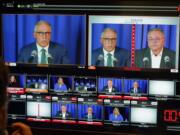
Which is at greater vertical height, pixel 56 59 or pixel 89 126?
pixel 56 59

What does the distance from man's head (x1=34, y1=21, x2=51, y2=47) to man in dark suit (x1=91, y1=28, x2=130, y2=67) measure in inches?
8.7

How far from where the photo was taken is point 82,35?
1.92 metres

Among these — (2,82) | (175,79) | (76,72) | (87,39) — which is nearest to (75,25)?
(87,39)

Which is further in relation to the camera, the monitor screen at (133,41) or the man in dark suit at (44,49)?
the man in dark suit at (44,49)

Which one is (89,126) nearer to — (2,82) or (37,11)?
(37,11)

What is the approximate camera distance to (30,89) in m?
2.01

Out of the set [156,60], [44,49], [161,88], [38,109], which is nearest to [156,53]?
[156,60]

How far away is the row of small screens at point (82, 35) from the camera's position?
1.85 metres

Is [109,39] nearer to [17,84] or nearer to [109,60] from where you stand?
[109,60]

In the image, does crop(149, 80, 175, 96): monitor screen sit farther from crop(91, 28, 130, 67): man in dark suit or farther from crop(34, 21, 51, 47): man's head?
crop(34, 21, 51, 47): man's head

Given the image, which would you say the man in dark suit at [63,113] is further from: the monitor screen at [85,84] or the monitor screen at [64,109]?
the monitor screen at [85,84]

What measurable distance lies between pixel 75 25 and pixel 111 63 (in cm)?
23

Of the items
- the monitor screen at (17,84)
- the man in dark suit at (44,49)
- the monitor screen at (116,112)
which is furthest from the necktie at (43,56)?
the monitor screen at (116,112)

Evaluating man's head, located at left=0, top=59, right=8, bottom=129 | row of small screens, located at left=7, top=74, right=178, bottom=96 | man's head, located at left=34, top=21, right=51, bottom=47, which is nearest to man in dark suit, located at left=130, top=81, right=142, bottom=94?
row of small screens, located at left=7, top=74, right=178, bottom=96
